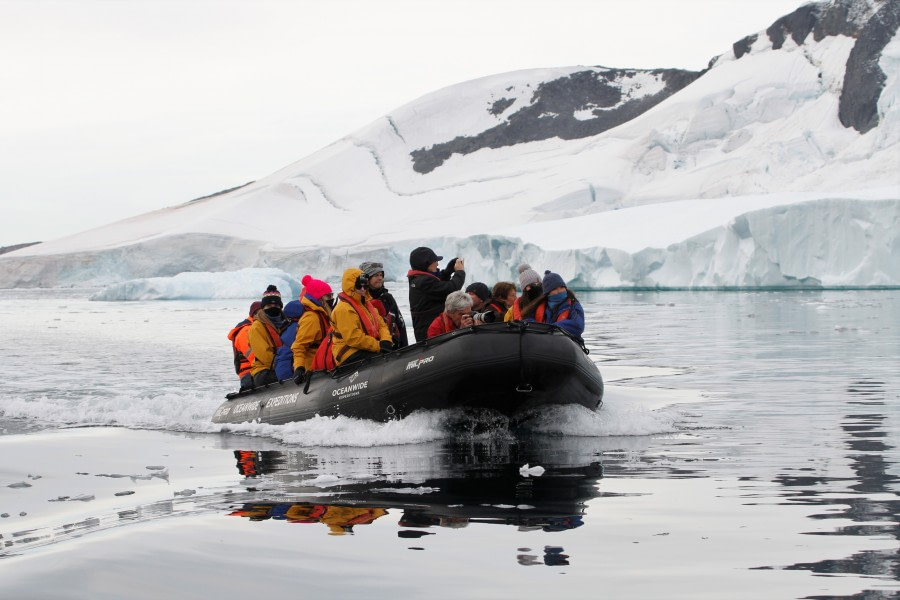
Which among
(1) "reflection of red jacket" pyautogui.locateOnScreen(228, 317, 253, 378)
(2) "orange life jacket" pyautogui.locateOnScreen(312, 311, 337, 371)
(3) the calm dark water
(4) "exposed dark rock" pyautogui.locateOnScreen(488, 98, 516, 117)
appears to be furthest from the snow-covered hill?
(2) "orange life jacket" pyautogui.locateOnScreen(312, 311, 337, 371)

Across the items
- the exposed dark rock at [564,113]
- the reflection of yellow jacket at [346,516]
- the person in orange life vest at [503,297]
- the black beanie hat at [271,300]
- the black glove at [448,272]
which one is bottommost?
the reflection of yellow jacket at [346,516]

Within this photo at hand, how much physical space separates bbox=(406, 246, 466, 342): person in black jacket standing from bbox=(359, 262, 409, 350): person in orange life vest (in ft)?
0.46

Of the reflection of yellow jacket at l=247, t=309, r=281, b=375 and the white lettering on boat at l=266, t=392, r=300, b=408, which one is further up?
the reflection of yellow jacket at l=247, t=309, r=281, b=375

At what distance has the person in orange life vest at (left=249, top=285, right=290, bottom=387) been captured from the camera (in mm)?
8242

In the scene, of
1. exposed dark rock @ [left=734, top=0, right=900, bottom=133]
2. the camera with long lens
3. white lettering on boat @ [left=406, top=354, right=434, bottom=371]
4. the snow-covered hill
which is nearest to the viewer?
white lettering on boat @ [left=406, top=354, right=434, bottom=371]

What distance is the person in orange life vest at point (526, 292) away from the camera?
24.1 feet

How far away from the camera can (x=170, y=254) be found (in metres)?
64.6

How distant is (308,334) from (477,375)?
166cm

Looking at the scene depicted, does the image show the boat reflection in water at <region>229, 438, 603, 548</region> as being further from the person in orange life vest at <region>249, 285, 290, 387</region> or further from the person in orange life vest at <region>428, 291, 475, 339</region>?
the person in orange life vest at <region>249, 285, 290, 387</region>

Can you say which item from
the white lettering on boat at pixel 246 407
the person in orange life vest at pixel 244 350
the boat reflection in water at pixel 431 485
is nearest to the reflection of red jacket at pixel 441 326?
the boat reflection in water at pixel 431 485

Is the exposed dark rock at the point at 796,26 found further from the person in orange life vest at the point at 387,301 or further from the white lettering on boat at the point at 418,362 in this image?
the white lettering on boat at the point at 418,362

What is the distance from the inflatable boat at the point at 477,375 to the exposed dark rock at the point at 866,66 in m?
44.9

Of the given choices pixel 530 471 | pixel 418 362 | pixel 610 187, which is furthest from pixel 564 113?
pixel 530 471

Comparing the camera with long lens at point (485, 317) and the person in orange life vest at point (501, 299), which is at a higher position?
the person in orange life vest at point (501, 299)
